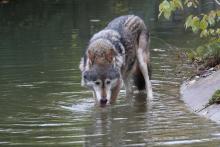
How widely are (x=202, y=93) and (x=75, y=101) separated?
1.87m

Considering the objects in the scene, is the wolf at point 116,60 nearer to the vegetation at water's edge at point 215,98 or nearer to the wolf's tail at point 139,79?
the wolf's tail at point 139,79

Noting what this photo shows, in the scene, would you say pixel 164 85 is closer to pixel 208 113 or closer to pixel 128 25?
pixel 128 25

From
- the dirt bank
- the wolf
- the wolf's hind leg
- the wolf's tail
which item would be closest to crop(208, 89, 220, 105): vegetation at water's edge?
the dirt bank

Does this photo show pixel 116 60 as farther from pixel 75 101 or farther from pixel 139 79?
pixel 139 79

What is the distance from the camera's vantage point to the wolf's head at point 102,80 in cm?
855

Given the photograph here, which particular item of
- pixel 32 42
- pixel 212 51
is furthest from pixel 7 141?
pixel 32 42

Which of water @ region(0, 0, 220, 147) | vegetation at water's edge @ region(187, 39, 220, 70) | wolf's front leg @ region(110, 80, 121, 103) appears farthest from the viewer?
vegetation at water's edge @ region(187, 39, 220, 70)

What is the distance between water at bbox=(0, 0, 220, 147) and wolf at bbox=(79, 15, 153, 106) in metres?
0.28

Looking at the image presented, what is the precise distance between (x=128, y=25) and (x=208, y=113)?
2.68 meters

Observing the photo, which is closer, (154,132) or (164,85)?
(154,132)

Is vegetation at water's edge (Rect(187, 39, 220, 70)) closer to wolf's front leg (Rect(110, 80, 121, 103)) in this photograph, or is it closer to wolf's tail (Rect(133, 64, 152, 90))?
wolf's tail (Rect(133, 64, 152, 90))

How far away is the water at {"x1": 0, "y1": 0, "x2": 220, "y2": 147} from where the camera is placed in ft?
23.2

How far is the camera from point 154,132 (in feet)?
23.7

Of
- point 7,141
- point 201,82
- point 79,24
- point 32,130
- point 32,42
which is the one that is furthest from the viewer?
point 79,24
